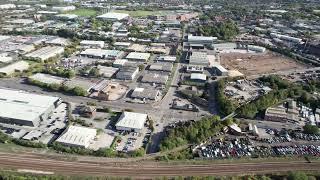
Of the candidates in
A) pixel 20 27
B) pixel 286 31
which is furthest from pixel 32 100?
pixel 286 31

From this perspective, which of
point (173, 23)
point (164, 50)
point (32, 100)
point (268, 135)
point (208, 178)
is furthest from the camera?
point (173, 23)

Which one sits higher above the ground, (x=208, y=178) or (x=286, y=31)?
(x=286, y=31)

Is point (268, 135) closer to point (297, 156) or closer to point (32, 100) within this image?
point (297, 156)

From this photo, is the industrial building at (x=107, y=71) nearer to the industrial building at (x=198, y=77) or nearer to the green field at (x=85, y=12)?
the industrial building at (x=198, y=77)

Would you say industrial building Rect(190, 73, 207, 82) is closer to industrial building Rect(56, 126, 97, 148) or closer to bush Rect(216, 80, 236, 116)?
bush Rect(216, 80, 236, 116)

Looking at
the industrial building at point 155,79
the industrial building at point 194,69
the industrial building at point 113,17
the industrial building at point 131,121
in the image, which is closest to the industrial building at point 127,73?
the industrial building at point 155,79

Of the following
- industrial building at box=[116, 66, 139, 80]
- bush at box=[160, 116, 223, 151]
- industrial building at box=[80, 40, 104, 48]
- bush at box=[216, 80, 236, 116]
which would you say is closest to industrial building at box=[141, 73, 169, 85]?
industrial building at box=[116, 66, 139, 80]
